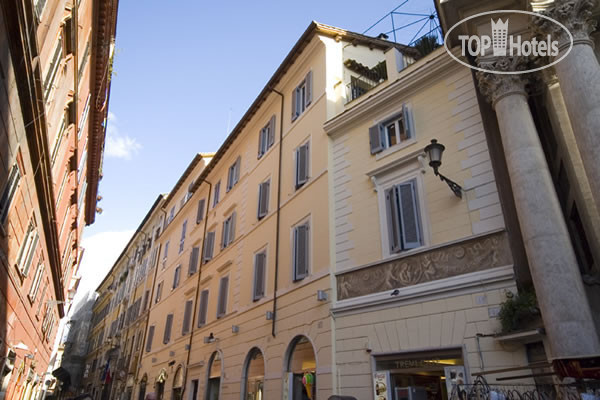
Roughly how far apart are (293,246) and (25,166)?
278 inches

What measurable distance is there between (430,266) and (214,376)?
10607 millimetres

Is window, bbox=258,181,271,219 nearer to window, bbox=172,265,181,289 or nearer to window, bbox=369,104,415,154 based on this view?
window, bbox=369,104,415,154

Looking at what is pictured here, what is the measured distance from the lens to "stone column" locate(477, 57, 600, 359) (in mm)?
5938

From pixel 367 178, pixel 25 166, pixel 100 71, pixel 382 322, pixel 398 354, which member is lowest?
pixel 398 354

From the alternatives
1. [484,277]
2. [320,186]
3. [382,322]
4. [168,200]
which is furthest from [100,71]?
[168,200]

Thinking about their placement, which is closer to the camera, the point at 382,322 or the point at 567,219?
the point at 567,219

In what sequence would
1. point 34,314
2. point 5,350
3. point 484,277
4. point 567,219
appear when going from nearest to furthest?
point 484,277
point 567,219
point 5,350
point 34,314

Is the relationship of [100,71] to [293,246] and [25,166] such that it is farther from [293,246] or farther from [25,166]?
[293,246]

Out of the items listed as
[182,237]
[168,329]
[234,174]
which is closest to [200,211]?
[182,237]

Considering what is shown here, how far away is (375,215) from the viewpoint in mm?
10016

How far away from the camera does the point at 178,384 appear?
19141 millimetres

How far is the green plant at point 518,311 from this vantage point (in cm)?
672

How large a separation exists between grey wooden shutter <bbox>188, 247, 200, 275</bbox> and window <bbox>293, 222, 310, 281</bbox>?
33.9 ft

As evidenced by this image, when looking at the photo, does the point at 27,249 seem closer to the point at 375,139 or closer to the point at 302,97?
the point at 375,139
